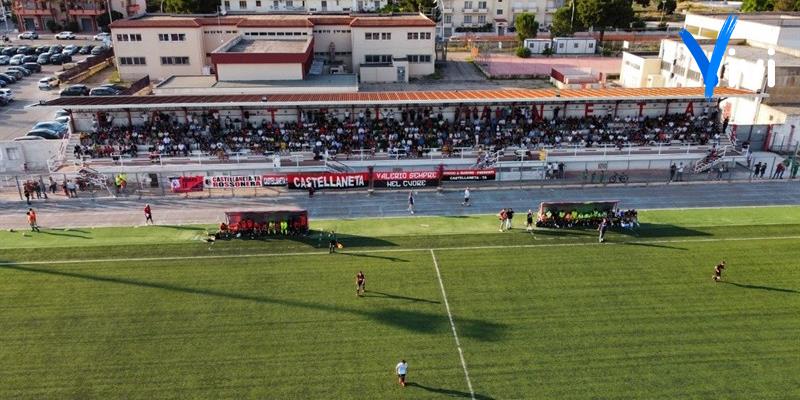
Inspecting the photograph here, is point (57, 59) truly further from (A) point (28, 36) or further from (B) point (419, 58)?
(B) point (419, 58)

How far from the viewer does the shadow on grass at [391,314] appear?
78.1 ft

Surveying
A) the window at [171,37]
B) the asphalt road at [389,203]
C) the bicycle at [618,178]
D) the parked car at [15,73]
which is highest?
the window at [171,37]

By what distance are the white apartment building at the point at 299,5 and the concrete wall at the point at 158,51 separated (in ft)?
81.0

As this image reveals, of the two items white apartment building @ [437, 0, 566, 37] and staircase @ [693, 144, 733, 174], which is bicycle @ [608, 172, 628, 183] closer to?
staircase @ [693, 144, 733, 174]

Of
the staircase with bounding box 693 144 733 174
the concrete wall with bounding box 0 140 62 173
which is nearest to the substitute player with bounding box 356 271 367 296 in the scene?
the staircase with bounding box 693 144 733 174

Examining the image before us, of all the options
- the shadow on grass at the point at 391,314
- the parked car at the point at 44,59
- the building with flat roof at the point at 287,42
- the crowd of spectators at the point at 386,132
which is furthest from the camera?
the parked car at the point at 44,59

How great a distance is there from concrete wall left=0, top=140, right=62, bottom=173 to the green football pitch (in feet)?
41.3

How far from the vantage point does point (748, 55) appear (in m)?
54.4

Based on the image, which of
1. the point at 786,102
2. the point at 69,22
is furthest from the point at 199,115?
the point at 69,22

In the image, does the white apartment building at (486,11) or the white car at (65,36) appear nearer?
the white car at (65,36)

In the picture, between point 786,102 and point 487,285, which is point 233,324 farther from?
point 786,102

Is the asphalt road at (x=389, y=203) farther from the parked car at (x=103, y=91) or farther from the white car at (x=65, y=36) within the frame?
the white car at (x=65, y=36)

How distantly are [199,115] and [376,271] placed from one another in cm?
2351

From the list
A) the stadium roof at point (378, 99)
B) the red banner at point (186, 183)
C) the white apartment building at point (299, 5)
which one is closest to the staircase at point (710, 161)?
the stadium roof at point (378, 99)
